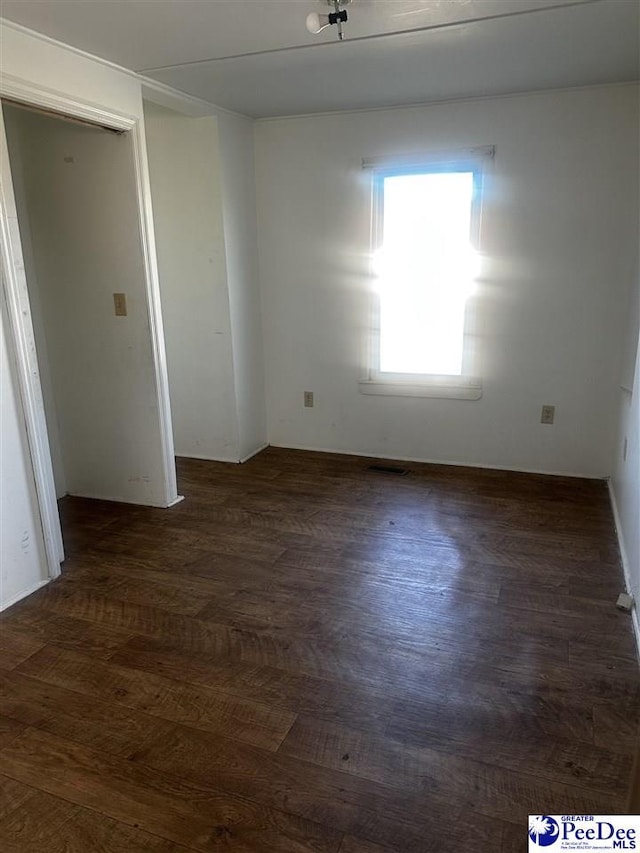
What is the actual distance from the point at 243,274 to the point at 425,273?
1247 millimetres

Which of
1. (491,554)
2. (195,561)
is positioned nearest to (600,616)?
(491,554)

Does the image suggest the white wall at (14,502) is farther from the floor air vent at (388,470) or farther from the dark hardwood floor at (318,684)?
the floor air vent at (388,470)

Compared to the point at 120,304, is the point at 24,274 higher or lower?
higher

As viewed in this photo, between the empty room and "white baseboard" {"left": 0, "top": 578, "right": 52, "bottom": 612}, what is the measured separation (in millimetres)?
14

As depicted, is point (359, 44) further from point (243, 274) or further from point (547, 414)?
point (547, 414)

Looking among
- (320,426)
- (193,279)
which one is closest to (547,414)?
(320,426)

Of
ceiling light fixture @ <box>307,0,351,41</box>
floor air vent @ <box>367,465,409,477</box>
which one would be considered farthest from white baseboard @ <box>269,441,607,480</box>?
ceiling light fixture @ <box>307,0,351,41</box>

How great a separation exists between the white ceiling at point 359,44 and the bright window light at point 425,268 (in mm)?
547

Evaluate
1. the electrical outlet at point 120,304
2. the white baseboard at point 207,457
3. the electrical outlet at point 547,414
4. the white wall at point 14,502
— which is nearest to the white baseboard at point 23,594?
the white wall at point 14,502

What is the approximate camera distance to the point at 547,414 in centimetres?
367

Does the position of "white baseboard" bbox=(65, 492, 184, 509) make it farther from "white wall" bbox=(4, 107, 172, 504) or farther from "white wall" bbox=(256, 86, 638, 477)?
"white wall" bbox=(256, 86, 638, 477)

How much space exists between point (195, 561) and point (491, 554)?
4.74 ft

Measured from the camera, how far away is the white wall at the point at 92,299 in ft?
9.62

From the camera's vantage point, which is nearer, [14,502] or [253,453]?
[14,502]
